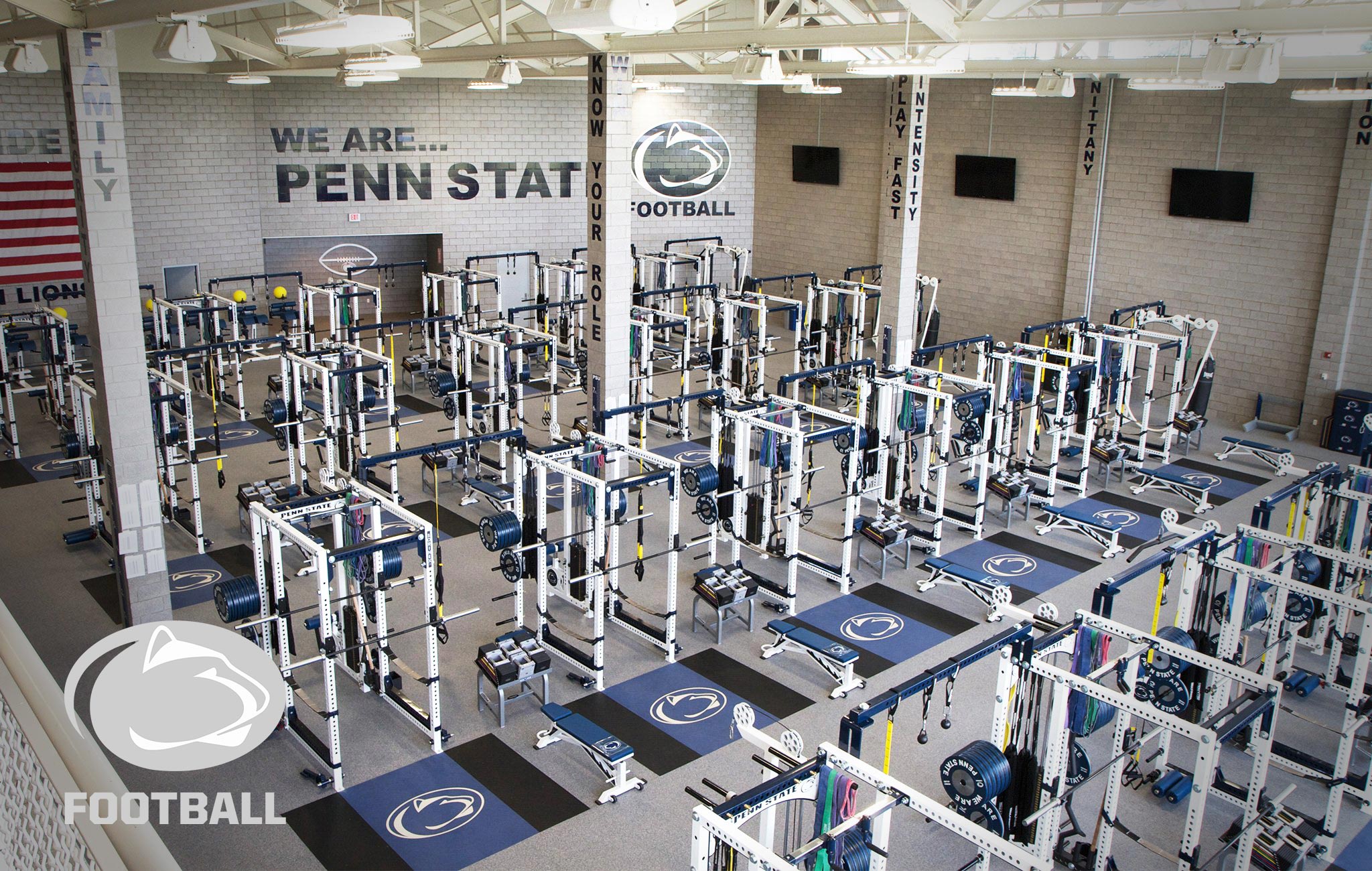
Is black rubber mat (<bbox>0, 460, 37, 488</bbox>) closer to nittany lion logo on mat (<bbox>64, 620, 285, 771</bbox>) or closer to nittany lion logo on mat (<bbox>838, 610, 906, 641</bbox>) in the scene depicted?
nittany lion logo on mat (<bbox>64, 620, 285, 771</bbox>)

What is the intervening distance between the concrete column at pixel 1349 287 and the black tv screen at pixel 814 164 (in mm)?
8425

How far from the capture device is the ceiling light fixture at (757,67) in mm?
10305

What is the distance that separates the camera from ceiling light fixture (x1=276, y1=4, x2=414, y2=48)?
6.03 metres

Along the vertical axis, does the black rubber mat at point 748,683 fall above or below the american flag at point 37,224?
below

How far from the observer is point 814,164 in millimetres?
20094

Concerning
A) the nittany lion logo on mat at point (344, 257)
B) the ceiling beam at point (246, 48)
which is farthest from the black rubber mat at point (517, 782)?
the nittany lion logo on mat at point (344, 257)

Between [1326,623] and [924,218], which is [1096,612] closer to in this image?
[1326,623]

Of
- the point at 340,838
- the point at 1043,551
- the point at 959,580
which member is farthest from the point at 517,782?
the point at 1043,551

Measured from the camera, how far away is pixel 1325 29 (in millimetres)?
6801

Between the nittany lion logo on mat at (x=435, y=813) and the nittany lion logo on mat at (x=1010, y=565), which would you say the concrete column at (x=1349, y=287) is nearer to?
the nittany lion logo on mat at (x=1010, y=565)

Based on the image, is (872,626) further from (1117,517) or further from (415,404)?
(415,404)

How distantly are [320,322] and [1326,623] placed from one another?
17.5 m

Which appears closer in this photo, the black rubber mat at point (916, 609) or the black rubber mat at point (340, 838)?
the black rubber mat at point (340, 838)

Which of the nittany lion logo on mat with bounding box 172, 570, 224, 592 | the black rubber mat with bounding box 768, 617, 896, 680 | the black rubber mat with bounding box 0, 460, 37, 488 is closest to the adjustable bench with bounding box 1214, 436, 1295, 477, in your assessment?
the black rubber mat with bounding box 768, 617, 896, 680
